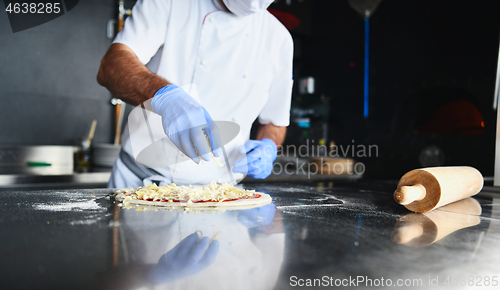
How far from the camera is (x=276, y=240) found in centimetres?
57

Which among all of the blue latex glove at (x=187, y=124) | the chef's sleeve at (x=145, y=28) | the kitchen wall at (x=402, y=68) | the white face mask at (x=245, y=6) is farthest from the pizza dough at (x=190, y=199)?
the kitchen wall at (x=402, y=68)

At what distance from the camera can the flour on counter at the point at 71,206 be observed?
2.64 ft

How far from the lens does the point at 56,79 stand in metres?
2.71

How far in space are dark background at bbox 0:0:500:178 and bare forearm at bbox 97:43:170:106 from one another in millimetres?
1745

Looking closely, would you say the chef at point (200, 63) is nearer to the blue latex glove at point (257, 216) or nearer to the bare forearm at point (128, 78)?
the bare forearm at point (128, 78)

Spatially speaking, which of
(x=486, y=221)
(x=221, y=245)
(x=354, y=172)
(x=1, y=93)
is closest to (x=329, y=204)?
(x=486, y=221)

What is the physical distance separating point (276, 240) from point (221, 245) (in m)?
0.10

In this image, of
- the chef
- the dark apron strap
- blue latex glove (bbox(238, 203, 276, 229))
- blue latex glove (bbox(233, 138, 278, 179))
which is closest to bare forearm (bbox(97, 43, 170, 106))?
the chef

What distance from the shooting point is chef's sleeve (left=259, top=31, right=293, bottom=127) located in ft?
5.63

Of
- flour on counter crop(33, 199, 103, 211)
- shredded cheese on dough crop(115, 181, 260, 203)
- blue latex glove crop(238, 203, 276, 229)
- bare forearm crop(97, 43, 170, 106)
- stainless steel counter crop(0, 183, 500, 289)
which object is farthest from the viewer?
bare forearm crop(97, 43, 170, 106)

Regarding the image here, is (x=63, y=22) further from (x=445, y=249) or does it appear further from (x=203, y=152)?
(x=445, y=249)

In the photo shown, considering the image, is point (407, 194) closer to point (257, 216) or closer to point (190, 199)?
point (257, 216)

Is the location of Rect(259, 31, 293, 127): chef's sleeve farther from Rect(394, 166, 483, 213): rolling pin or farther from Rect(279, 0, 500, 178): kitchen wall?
Rect(279, 0, 500, 178): kitchen wall

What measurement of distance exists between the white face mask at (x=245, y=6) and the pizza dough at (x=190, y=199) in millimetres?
745
